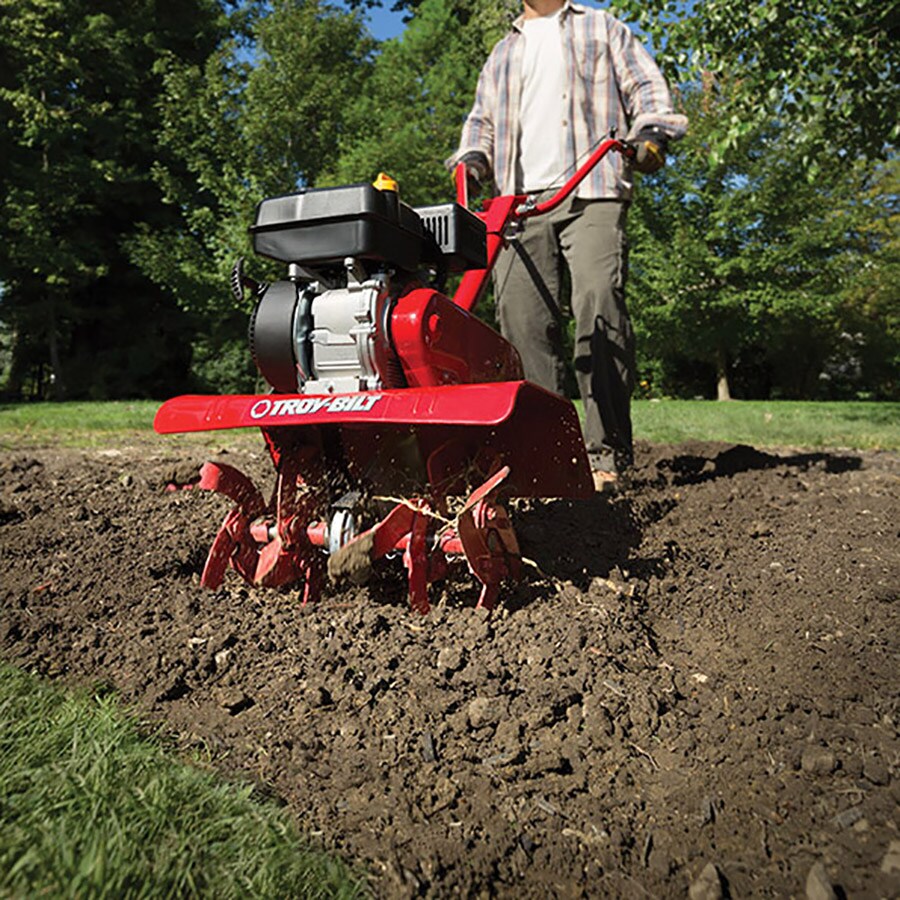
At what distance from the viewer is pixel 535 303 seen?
3.67 m

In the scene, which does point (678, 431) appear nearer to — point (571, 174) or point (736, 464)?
point (736, 464)

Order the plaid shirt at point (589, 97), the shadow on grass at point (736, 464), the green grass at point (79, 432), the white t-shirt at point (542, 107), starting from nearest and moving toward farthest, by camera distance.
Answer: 1. the plaid shirt at point (589, 97)
2. the white t-shirt at point (542, 107)
3. the shadow on grass at point (736, 464)
4. the green grass at point (79, 432)

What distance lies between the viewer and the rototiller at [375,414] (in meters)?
2.05

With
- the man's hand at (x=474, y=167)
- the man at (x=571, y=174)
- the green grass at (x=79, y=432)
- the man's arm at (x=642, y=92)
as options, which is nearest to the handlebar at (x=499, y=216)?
the man's arm at (x=642, y=92)

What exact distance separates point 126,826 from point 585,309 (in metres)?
2.78

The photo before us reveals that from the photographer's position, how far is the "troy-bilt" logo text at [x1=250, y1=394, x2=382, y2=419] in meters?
2.00

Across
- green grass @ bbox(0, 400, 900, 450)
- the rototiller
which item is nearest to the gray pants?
the rototiller

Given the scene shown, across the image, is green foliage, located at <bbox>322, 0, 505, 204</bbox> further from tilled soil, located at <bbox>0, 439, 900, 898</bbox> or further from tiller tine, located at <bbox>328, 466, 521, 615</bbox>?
tiller tine, located at <bbox>328, 466, 521, 615</bbox>

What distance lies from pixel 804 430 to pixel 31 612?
674 centimetres

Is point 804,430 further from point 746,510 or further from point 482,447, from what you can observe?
point 482,447

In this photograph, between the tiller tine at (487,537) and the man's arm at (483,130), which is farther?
the man's arm at (483,130)

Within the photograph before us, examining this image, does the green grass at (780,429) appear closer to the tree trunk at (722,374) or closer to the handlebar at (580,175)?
the handlebar at (580,175)

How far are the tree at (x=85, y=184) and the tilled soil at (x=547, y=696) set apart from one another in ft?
52.1

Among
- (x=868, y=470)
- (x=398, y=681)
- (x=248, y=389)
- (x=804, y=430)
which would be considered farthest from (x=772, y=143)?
(x=398, y=681)
